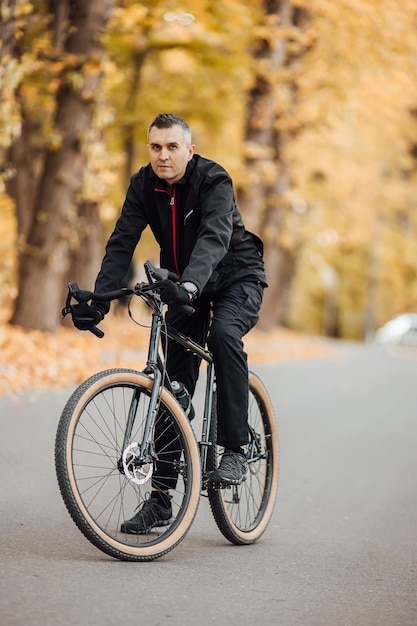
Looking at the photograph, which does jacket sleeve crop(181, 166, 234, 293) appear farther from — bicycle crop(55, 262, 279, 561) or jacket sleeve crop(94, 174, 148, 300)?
jacket sleeve crop(94, 174, 148, 300)

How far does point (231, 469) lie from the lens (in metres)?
5.63

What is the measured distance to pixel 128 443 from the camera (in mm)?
5145

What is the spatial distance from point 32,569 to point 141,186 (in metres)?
1.80

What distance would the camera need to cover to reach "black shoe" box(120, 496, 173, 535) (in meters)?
5.42

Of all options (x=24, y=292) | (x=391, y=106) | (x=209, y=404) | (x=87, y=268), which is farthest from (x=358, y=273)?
(x=209, y=404)

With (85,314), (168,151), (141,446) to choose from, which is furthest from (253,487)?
(168,151)

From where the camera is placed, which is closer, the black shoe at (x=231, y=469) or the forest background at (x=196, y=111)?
the black shoe at (x=231, y=469)

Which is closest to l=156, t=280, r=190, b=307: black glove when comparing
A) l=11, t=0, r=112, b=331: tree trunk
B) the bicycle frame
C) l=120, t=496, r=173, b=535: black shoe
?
the bicycle frame

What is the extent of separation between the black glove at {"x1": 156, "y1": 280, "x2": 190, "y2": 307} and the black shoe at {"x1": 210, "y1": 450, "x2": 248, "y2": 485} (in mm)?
928

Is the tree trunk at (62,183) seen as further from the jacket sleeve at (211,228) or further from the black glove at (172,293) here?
the black glove at (172,293)

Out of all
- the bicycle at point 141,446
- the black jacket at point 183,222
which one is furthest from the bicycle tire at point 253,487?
the black jacket at point 183,222

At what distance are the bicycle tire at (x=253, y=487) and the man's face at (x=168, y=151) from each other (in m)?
1.11

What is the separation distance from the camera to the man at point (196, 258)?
5422 mm

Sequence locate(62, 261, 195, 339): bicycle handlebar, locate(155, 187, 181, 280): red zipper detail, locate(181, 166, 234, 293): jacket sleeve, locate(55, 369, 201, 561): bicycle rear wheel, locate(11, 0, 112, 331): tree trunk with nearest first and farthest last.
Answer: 1. locate(55, 369, 201, 561): bicycle rear wheel
2. locate(62, 261, 195, 339): bicycle handlebar
3. locate(181, 166, 234, 293): jacket sleeve
4. locate(155, 187, 181, 280): red zipper detail
5. locate(11, 0, 112, 331): tree trunk
